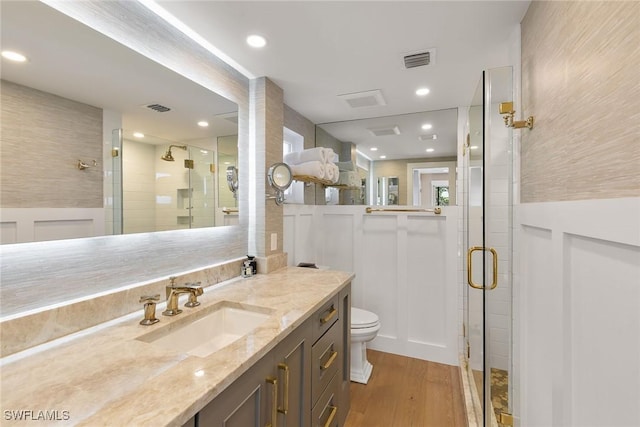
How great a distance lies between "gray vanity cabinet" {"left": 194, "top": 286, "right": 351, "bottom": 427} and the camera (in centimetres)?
87

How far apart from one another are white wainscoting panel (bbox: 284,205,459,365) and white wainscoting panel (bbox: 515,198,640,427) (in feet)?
4.48

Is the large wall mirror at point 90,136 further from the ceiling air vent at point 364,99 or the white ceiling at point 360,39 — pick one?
the ceiling air vent at point 364,99

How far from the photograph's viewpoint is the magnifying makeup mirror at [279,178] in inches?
80.8

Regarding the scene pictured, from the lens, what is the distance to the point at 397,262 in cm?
280

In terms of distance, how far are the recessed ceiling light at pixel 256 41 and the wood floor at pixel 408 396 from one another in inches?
92.9

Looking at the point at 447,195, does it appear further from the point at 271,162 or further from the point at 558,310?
the point at 558,310

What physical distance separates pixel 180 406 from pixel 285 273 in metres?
1.38

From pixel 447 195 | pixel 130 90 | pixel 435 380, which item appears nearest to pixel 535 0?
pixel 447 195

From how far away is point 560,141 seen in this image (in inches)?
39.0

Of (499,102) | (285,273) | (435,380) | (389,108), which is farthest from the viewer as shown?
(389,108)

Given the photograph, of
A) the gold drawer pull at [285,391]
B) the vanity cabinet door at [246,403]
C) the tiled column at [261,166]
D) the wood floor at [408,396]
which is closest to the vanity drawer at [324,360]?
the gold drawer pull at [285,391]

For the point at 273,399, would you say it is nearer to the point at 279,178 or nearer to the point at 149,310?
the point at 149,310

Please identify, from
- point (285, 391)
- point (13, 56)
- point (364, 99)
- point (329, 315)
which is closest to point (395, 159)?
point (364, 99)

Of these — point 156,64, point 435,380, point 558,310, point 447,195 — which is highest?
point 156,64
